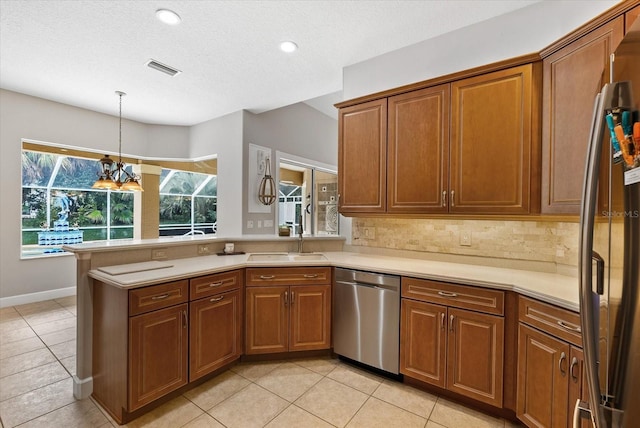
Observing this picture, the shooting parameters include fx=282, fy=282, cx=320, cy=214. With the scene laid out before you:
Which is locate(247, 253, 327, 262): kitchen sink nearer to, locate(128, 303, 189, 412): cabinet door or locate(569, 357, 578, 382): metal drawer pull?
locate(128, 303, 189, 412): cabinet door

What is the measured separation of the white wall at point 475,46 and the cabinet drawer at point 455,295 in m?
1.85

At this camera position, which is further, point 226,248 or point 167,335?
point 226,248

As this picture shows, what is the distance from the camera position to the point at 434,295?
6.75 feet

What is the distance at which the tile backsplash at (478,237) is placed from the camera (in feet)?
6.86

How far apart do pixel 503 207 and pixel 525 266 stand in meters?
0.57

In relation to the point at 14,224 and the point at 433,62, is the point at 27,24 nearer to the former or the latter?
the point at 14,224

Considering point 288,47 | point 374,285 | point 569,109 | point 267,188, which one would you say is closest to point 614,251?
point 569,109

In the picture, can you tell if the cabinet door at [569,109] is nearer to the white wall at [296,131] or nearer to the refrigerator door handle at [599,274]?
the refrigerator door handle at [599,274]

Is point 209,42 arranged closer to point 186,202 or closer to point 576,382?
point 576,382

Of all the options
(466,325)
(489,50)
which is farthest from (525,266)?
(489,50)

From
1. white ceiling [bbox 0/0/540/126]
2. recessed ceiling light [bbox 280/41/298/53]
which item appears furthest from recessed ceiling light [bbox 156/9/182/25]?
recessed ceiling light [bbox 280/41/298/53]

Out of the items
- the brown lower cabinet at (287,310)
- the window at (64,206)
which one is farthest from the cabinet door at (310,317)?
the window at (64,206)

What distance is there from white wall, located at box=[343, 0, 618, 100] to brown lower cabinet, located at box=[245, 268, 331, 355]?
1.99 meters

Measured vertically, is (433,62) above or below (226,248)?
above
